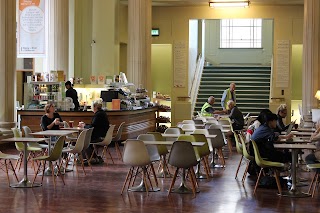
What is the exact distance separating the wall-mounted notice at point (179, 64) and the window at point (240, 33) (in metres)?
4.93

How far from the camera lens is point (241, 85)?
2470 centimetres

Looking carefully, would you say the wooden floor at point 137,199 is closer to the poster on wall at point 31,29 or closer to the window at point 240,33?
the poster on wall at point 31,29

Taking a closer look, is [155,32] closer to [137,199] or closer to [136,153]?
[136,153]

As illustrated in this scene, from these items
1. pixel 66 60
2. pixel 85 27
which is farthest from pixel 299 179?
pixel 85 27

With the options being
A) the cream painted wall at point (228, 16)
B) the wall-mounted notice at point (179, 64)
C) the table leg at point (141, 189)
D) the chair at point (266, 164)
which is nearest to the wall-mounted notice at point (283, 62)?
the cream painted wall at point (228, 16)

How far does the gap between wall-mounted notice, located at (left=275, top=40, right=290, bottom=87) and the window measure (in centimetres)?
526

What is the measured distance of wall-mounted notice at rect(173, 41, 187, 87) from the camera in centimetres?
2245

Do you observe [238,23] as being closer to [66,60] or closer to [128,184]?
[66,60]

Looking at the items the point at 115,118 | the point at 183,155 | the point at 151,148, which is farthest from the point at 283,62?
the point at 183,155

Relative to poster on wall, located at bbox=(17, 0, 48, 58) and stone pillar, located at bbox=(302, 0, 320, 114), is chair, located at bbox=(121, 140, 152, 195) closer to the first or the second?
poster on wall, located at bbox=(17, 0, 48, 58)

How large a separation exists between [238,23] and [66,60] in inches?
473

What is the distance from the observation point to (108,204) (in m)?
7.81

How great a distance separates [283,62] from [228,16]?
2294mm

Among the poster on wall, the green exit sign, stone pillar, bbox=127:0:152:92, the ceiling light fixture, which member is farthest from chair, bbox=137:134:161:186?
the green exit sign
